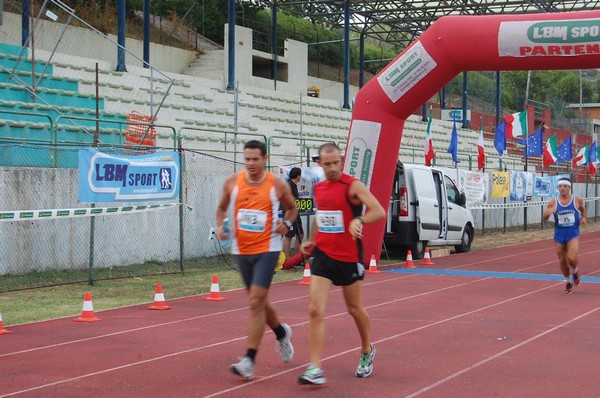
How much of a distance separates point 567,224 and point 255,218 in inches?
327

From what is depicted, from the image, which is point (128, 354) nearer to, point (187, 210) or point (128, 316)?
point (128, 316)

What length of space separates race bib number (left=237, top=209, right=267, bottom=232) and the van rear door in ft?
44.4

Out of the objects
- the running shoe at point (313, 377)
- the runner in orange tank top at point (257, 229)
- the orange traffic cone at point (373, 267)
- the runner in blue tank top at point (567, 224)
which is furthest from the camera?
the orange traffic cone at point (373, 267)

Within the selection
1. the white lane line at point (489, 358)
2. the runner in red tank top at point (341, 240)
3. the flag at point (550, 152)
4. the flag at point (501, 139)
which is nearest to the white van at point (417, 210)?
the white lane line at point (489, 358)

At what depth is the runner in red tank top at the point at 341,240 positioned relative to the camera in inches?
320

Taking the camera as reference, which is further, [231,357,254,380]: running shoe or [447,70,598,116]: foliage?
[447,70,598,116]: foliage

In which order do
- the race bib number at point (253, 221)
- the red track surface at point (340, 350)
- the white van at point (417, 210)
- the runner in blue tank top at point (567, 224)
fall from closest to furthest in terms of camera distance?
the red track surface at point (340, 350)
the race bib number at point (253, 221)
the runner in blue tank top at point (567, 224)
the white van at point (417, 210)

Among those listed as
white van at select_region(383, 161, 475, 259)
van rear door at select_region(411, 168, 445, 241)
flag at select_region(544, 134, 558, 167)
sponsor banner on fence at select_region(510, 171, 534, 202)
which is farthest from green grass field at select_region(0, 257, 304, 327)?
flag at select_region(544, 134, 558, 167)

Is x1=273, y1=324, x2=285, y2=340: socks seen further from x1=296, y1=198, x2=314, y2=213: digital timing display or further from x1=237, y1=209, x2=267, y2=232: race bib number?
x1=296, y1=198, x2=314, y2=213: digital timing display

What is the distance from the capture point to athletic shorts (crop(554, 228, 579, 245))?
1503cm

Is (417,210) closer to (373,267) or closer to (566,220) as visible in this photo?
(373,267)

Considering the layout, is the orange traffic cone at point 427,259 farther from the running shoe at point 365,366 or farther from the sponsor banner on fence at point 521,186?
the sponsor banner on fence at point 521,186

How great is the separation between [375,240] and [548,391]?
39.3ft

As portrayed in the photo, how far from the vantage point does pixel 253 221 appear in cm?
824
